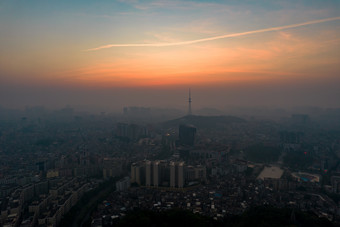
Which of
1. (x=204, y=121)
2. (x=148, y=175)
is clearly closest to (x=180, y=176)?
(x=148, y=175)

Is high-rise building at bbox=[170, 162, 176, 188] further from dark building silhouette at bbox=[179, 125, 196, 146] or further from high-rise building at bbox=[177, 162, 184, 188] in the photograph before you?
dark building silhouette at bbox=[179, 125, 196, 146]

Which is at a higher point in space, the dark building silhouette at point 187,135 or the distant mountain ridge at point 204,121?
the dark building silhouette at point 187,135

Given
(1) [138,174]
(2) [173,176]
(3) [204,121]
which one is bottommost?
(3) [204,121]

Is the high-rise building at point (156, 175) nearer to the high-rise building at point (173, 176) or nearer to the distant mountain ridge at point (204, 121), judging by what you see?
the high-rise building at point (173, 176)

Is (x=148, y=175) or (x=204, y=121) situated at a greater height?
(x=148, y=175)

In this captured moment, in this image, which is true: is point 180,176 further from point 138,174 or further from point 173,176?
point 138,174

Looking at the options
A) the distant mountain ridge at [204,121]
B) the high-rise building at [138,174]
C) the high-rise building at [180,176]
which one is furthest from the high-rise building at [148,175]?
the distant mountain ridge at [204,121]

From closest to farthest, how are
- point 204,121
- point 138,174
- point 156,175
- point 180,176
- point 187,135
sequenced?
point 180,176, point 156,175, point 138,174, point 187,135, point 204,121

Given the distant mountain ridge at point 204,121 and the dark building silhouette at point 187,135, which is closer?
the dark building silhouette at point 187,135

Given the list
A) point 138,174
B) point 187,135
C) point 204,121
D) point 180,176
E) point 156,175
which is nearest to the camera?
point 180,176

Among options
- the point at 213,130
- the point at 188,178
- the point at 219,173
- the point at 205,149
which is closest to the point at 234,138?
the point at 213,130
